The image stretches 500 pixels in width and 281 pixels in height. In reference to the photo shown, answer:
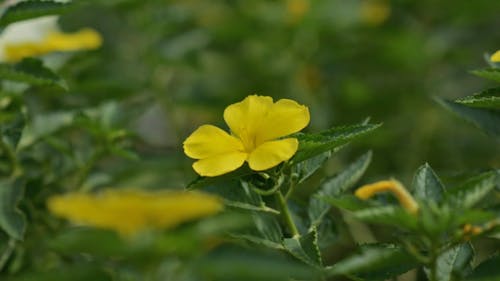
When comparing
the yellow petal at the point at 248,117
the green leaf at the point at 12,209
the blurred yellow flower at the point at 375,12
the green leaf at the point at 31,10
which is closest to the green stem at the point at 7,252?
the green leaf at the point at 12,209

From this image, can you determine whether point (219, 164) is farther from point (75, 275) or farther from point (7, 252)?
point (7, 252)

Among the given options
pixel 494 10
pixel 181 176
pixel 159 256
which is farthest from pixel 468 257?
pixel 494 10

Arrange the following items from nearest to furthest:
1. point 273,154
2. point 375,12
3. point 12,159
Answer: point 273,154, point 12,159, point 375,12

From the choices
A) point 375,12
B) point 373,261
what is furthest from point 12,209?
point 375,12

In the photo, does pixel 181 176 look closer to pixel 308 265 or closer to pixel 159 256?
pixel 308 265

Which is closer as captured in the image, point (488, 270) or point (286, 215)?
point (488, 270)

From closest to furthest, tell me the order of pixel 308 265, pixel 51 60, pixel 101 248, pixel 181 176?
pixel 101 248
pixel 308 265
pixel 51 60
pixel 181 176
